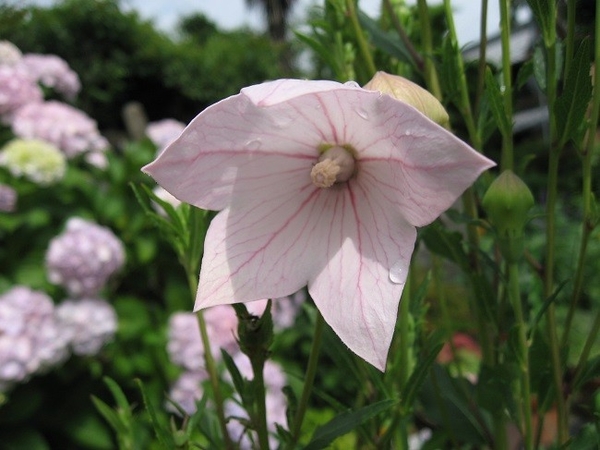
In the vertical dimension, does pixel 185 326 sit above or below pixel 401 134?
below

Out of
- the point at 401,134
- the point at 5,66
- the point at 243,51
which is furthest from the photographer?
the point at 243,51

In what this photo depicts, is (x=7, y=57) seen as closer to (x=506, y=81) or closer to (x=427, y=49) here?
(x=427, y=49)

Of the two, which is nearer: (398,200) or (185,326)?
(398,200)

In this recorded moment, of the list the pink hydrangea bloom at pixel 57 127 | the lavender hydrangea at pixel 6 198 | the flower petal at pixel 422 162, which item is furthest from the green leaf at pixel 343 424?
the pink hydrangea bloom at pixel 57 127

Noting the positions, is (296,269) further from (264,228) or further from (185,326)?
(185,326)

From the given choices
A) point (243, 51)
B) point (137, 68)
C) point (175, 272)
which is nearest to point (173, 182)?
point (175, 272)

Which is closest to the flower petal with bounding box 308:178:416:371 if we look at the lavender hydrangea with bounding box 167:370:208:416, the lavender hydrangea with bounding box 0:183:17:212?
the lavender hydrangea with bounding box 167:370:208:416

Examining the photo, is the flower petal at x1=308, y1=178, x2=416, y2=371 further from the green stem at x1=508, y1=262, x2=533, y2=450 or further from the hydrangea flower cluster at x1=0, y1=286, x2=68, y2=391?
the hydrangea flower cluster at x1=0, y1=286, x2=68, y2=391

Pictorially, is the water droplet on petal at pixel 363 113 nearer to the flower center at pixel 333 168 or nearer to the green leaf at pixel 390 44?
the flower center at pixel 333 168
